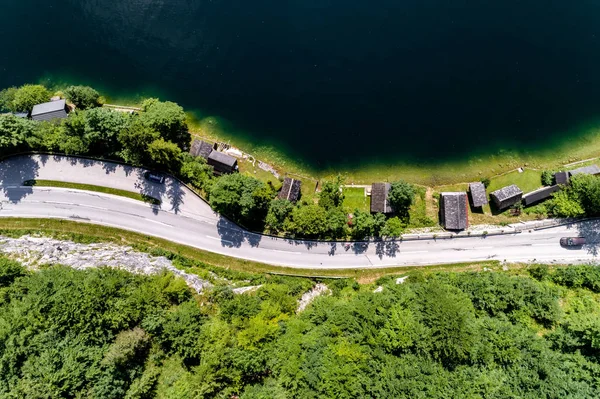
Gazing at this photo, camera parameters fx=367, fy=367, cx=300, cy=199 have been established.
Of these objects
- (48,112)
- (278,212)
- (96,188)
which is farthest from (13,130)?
(278,212)

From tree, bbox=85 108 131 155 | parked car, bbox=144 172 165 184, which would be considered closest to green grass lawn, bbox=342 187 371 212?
parked car, bbox=144 172 165 184

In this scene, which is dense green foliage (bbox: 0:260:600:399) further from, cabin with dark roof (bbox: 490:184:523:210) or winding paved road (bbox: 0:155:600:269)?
cabin with dark roof (bbox: 490:184:523:210)

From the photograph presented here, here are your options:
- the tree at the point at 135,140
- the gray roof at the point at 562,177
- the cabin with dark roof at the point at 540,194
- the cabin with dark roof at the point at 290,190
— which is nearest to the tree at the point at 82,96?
the tree at the point at 135,140

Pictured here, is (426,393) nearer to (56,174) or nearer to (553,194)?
(553,194)

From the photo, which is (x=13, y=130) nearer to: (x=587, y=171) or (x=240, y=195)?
(x=240, y=195)

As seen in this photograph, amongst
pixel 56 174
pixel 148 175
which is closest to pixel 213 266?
pixel 148 175
